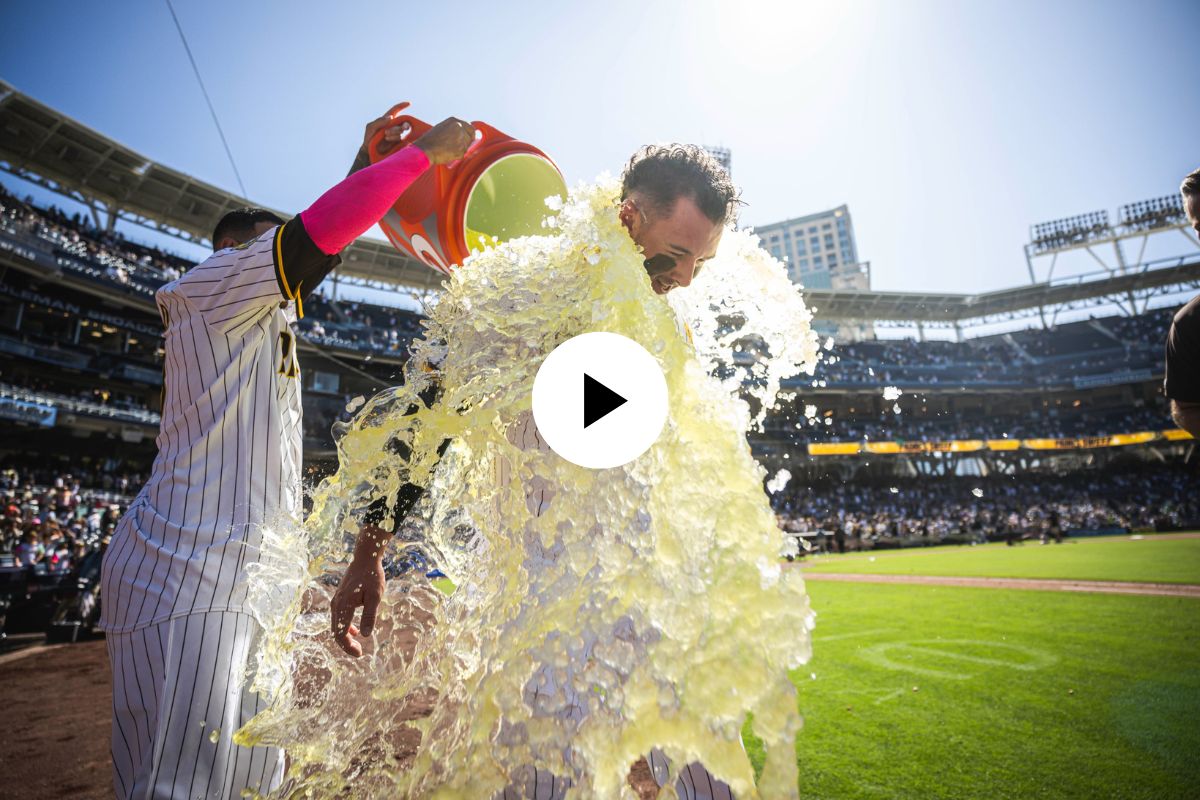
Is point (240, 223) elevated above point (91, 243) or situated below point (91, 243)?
below

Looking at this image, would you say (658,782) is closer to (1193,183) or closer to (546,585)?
(546,585)

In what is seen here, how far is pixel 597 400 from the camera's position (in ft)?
4.34

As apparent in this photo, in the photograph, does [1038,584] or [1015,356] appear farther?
[1015,356]

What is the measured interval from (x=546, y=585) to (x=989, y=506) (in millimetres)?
40558

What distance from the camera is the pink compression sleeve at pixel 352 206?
1.41m

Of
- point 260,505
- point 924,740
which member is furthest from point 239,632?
point 924,740

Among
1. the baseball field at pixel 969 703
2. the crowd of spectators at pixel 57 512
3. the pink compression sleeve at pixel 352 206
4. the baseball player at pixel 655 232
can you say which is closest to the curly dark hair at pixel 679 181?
the baseball player at pixel 655 232

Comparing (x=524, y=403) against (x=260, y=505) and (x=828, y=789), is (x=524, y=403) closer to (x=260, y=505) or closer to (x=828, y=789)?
(x=260, y=505)

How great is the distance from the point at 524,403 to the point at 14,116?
28.1 meters

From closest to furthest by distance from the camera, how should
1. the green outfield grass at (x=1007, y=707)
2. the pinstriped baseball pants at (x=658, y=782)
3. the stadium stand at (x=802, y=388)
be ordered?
the pinstriped baseball pants at (x=658, y=782) < the green outfield grass at (x=1007, y=707) < the stadium stand at (x=802, y=388)

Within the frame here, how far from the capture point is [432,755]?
1.16 metres

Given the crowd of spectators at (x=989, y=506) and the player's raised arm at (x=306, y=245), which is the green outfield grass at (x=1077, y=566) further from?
the player's raised arm at (x=306, y=245)

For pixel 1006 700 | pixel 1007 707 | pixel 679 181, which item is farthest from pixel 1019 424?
pixel 679 181

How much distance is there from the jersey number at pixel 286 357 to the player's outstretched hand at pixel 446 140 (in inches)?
29.8
